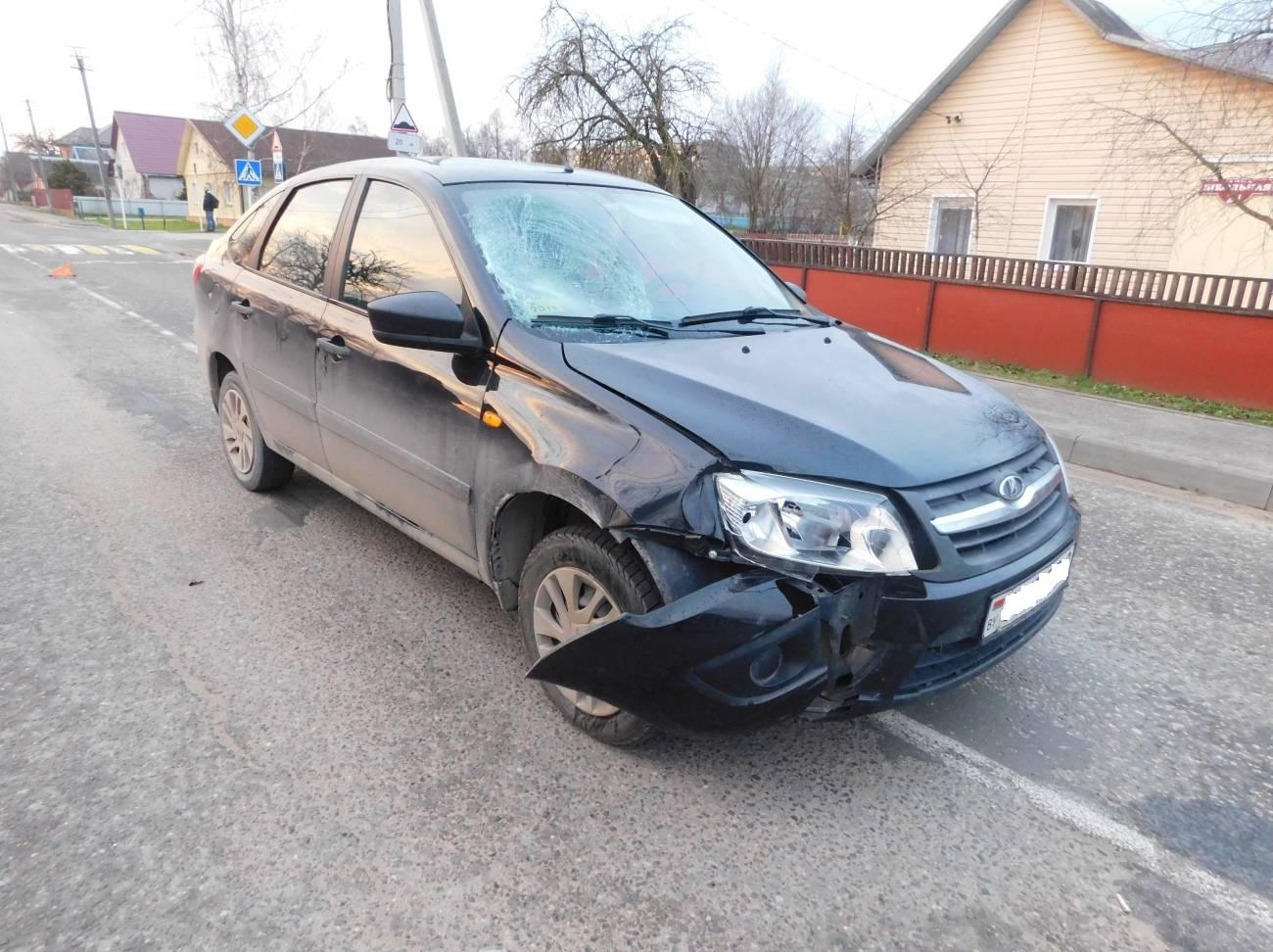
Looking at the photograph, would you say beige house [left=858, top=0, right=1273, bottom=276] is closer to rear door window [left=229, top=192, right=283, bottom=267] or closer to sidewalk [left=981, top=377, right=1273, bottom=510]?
sidewalk [left=981, top=377, right=1273, bottom=510]

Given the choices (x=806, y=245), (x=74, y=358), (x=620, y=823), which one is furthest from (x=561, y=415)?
(x=806, y=245)

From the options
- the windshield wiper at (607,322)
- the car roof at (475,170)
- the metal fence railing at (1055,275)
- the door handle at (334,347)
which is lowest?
the metal fence railing at (1055,275)

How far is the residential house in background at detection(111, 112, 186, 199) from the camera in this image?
6056cm

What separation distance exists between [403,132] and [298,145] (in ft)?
129

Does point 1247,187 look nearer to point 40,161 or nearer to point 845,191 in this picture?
point 845,191

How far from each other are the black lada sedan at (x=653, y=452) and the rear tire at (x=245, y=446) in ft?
2.36

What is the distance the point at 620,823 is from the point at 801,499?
105cm

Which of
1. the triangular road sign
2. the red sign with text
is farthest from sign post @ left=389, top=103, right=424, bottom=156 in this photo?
the red sign with text

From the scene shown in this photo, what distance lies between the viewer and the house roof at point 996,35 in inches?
429

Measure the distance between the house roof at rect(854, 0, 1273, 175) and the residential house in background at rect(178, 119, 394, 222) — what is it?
37.1 meters

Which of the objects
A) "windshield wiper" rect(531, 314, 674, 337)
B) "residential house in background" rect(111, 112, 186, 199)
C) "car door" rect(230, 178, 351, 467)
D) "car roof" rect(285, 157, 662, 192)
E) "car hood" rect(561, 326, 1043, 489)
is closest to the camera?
"car hood" rect(561, 326, 1043, 489)

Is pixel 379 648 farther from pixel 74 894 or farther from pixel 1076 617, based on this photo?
pixel 1076 617

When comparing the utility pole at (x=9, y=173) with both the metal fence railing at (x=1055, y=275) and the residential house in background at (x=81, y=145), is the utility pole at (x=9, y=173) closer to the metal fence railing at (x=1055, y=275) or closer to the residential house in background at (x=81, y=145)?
the residential house in background at (x=81, y=145)

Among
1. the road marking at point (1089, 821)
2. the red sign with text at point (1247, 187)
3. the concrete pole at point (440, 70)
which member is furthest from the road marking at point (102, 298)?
the red sign with text at point (1247, 187)
